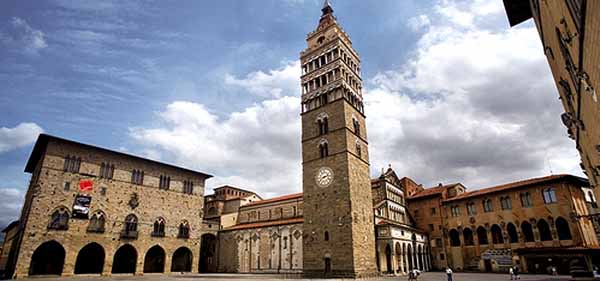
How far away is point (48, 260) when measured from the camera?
102 ft

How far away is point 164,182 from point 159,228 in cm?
535

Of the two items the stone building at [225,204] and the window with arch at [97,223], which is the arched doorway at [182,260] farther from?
the window with arch at [97,223]

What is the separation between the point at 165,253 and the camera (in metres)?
35.8

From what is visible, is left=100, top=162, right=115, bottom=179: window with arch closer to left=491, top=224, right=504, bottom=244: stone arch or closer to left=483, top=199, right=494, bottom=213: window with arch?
left=483, top=199, right=494, bottom=213: window with arch

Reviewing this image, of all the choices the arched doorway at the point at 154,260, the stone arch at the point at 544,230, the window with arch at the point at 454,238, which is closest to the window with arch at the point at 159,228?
the arched doorway at the point at 154,260

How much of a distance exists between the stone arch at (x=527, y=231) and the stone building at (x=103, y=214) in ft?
125

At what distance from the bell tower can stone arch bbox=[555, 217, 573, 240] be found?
747 inches

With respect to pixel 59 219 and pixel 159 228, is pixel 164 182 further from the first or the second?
pixel 59 219

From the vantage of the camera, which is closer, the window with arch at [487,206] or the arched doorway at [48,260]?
the arched doorway at [48,260]

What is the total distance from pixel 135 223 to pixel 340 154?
76.3ft

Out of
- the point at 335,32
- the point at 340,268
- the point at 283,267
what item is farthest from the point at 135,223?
the point at 335,32

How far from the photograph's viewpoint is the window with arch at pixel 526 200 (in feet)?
114

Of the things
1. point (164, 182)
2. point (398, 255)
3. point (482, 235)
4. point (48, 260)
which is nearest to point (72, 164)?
point (164, 182)

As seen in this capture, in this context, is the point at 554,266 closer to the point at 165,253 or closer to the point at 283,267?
the point at 283,267
